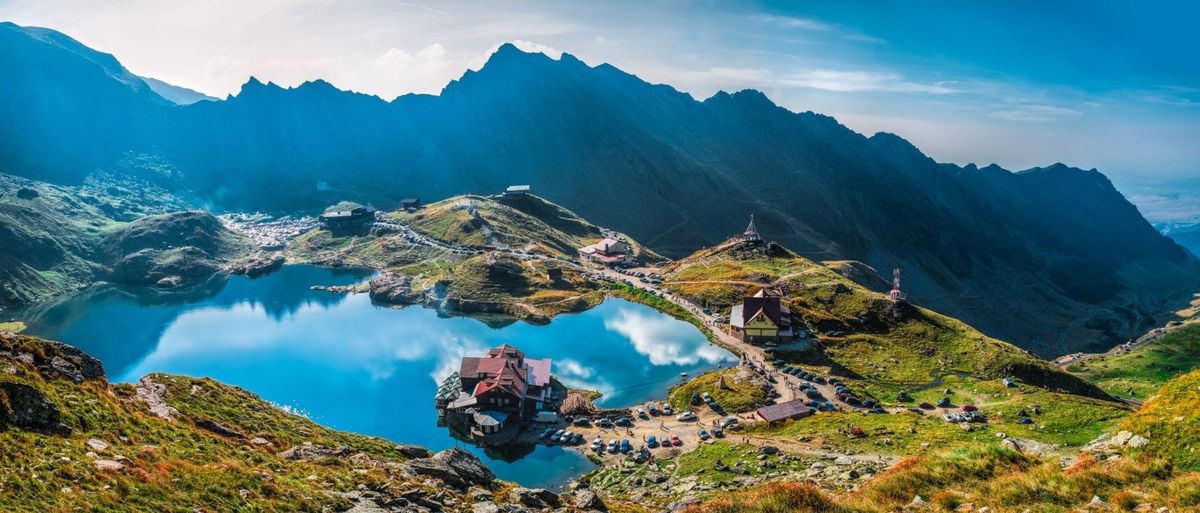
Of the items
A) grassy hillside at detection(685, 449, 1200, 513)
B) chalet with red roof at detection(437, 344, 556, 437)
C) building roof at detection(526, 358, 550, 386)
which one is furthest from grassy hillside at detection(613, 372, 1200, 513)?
building roof at detection(526, 358, 550, 386)

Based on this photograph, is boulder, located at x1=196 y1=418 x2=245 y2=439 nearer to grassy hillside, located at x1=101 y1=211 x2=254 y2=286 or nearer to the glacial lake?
the glacial lake

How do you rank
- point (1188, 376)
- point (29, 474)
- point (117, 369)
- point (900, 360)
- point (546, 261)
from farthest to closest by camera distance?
point (546, 261), point (117, 369), point (900, 360), point (1188, 376), point (29, 474)

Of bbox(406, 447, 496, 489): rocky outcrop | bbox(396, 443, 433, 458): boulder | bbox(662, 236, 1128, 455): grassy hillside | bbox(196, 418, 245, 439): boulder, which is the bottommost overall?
bbox(662, 236, 1128, 455): grassy hillside

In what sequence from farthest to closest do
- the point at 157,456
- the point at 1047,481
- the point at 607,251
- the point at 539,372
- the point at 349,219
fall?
the point at 349,219 < the point at 607,251 < the point at 539,372 < the point at 157,456 < the point at 1047,481

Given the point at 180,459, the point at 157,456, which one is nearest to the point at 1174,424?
the point at 180,459

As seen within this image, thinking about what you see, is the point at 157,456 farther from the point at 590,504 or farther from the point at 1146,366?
the point at 1146,366

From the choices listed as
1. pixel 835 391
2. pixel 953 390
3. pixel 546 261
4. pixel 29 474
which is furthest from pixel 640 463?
pixel 546 261

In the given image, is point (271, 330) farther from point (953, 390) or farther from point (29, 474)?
point (953, 390)
